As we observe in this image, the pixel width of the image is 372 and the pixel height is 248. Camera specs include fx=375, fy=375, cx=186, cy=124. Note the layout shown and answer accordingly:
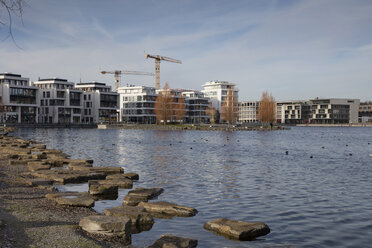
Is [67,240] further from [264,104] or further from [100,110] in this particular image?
[100,110]

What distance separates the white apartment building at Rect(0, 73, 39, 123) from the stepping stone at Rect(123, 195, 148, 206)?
148m

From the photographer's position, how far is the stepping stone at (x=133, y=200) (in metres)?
16.9

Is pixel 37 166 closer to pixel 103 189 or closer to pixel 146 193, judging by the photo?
pixel 103 189

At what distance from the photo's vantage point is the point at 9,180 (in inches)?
783

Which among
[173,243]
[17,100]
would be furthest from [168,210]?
[17,100]

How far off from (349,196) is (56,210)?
49.6 ft

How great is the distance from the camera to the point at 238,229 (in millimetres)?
12703

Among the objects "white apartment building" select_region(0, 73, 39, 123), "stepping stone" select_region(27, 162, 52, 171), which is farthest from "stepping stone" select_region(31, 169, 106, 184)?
"white apartment building" select_region(0, 73, 39, 123)

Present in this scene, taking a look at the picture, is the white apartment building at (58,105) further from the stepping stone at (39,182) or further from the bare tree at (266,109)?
the stepping stone at (39,182)

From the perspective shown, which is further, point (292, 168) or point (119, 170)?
point (292, 168)

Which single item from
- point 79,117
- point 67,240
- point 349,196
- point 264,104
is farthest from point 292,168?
point 79,117

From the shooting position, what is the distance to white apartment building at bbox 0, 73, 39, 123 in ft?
506

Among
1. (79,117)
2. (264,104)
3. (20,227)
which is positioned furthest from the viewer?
(79,117)

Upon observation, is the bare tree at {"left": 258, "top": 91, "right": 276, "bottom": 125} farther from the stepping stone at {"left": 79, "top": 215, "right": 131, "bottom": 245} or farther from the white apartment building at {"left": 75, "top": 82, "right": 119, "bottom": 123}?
the stepping stone at {"left": 79, "top": 215, "right": 131, "bottom": 245}
